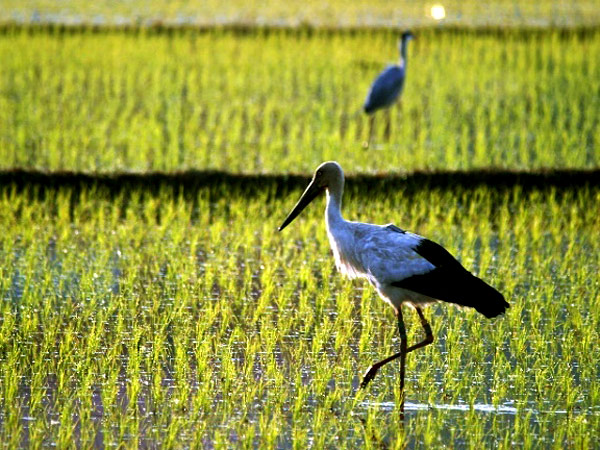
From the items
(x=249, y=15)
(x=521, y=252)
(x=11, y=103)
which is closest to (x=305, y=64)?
(x=11, y=103)

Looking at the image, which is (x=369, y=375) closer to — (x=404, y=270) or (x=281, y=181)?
(x=404, y=270)

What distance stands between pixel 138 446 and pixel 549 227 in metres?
4.27

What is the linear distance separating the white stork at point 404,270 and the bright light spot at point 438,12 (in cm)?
1571

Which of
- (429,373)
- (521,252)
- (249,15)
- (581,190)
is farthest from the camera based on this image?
(249,15)

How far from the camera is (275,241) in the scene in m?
7.29

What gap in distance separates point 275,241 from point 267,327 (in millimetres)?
1981

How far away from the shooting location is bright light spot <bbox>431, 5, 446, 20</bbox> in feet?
67.2

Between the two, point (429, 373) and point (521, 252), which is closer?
point (429, 373)

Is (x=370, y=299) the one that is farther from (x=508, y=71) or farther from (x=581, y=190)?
(x=508, y=71)

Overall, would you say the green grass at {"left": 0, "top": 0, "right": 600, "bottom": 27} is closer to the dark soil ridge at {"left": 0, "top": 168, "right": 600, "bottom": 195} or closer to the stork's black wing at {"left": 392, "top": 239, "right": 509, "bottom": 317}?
the dark soil ridge at {"left": 0, "top": 168, "right": 600, "bottom": 195}

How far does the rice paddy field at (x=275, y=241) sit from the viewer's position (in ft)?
14.2

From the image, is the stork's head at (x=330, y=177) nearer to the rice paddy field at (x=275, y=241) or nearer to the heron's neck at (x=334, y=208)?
the heron's neck at (x=334, y=208)

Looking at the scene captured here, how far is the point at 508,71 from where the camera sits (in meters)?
14.0

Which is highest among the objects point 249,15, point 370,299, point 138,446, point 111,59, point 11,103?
point 249,15
